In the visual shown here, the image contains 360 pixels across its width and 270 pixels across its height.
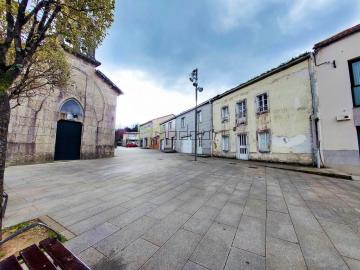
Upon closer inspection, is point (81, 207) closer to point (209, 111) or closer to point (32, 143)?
point (32, 143)

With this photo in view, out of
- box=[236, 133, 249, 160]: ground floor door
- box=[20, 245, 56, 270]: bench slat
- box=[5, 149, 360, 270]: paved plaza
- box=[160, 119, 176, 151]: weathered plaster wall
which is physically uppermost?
box=[160, 119, 176, 151]: weathered plaster wall

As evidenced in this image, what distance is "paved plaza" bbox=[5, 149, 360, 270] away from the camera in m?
1.98

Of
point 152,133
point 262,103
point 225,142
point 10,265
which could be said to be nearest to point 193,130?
point 225,142

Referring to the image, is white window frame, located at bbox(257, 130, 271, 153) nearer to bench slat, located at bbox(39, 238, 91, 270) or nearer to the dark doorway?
bench slat, located at bbox(39, 238, 91, 270)

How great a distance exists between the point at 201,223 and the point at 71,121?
40.4 feet

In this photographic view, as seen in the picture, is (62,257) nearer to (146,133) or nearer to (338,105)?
(338,105)

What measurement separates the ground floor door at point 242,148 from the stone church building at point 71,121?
1128 cm

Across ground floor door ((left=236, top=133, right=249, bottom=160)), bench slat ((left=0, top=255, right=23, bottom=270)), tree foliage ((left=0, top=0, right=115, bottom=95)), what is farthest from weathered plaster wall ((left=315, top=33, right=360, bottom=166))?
bench slat ((left=0, top=255, right=23, bottom=270))

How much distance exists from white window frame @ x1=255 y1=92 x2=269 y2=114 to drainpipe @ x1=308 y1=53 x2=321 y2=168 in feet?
9.47

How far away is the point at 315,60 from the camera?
9.09 meters

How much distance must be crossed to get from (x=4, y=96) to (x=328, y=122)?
11869mm

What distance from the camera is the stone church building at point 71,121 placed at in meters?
9.16

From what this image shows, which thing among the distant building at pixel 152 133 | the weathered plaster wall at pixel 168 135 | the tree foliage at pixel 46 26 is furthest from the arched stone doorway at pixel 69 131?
the distant building at pixel 152 133

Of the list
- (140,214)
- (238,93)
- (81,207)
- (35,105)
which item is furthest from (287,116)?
(35,105)
